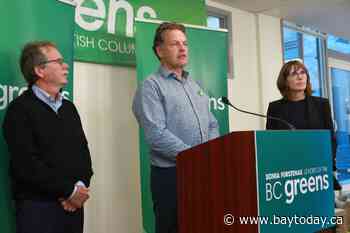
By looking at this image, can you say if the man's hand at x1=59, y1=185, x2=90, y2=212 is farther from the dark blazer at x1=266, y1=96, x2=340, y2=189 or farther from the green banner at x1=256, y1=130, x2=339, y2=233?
the dark blazer at x1=266, y1=96, x2=340, y2=189

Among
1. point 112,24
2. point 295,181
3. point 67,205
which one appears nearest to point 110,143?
point 112,24

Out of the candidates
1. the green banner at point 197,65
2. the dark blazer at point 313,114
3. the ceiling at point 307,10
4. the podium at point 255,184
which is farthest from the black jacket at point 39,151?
the ceiling at point 307,10

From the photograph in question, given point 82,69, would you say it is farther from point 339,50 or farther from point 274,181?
point 339,50

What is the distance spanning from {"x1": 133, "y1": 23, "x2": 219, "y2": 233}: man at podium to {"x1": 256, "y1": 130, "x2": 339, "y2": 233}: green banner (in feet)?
1.73

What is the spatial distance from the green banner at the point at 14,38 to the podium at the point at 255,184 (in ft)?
2.84

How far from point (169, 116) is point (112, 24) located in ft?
4.21

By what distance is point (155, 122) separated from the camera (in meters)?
2.05

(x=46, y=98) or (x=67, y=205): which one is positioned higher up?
(x=46, y=98)

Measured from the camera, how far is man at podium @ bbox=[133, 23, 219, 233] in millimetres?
2029

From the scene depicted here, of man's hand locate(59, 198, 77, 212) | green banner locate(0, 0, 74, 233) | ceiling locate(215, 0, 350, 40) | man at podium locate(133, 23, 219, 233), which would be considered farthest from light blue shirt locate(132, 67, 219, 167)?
ceiling locate(215, 0, 350, 40)

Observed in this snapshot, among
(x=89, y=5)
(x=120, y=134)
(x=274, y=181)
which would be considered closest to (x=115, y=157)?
(x=120, y=134)

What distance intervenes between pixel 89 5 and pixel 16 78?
1.07m

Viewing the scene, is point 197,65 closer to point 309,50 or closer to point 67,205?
point 67,205

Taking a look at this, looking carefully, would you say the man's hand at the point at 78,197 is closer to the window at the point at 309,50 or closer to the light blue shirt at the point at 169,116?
the light blue shirt at the point at 169,116
